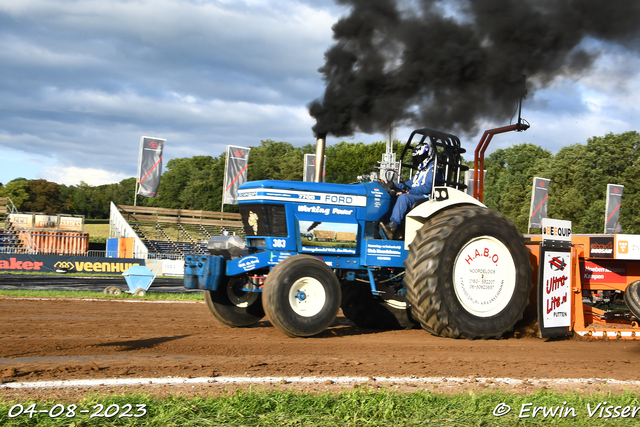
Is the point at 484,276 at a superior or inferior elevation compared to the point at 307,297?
superior

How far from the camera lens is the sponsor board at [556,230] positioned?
7225 millimetres

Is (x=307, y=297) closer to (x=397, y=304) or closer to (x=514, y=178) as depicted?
(x=397, y=304)

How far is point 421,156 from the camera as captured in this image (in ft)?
25.8

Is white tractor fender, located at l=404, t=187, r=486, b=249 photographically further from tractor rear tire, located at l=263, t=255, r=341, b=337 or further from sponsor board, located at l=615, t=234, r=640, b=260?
sponsor board, located at l=615, t=234, r=640, b=260

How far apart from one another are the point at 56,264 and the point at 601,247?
21.4m

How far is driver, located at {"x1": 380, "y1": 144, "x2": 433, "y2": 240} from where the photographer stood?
718 cm

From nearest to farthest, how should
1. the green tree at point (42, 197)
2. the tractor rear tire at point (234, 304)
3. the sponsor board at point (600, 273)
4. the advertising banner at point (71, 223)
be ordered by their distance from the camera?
the tractor rear tire at point (234, 304)
the sponsor board at point (600, 273)
the advertising banner at point (71, 223)
the green tree at point (42, 197)

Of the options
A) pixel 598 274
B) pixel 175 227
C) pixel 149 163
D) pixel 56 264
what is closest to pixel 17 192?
pixel 175 227

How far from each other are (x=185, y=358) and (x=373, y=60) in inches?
238

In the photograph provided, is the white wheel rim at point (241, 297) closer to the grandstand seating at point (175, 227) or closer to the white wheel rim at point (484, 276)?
the white wheel rim at point (484, 276)

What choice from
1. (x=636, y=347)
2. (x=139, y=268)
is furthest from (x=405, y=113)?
(x=139, y=268)

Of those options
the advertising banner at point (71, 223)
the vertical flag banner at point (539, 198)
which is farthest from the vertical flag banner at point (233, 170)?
the vertical flag banner at point (539, 198)

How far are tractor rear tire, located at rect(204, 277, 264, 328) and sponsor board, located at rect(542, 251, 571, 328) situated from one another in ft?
12.9

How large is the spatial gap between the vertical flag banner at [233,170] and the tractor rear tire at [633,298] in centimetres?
2369
